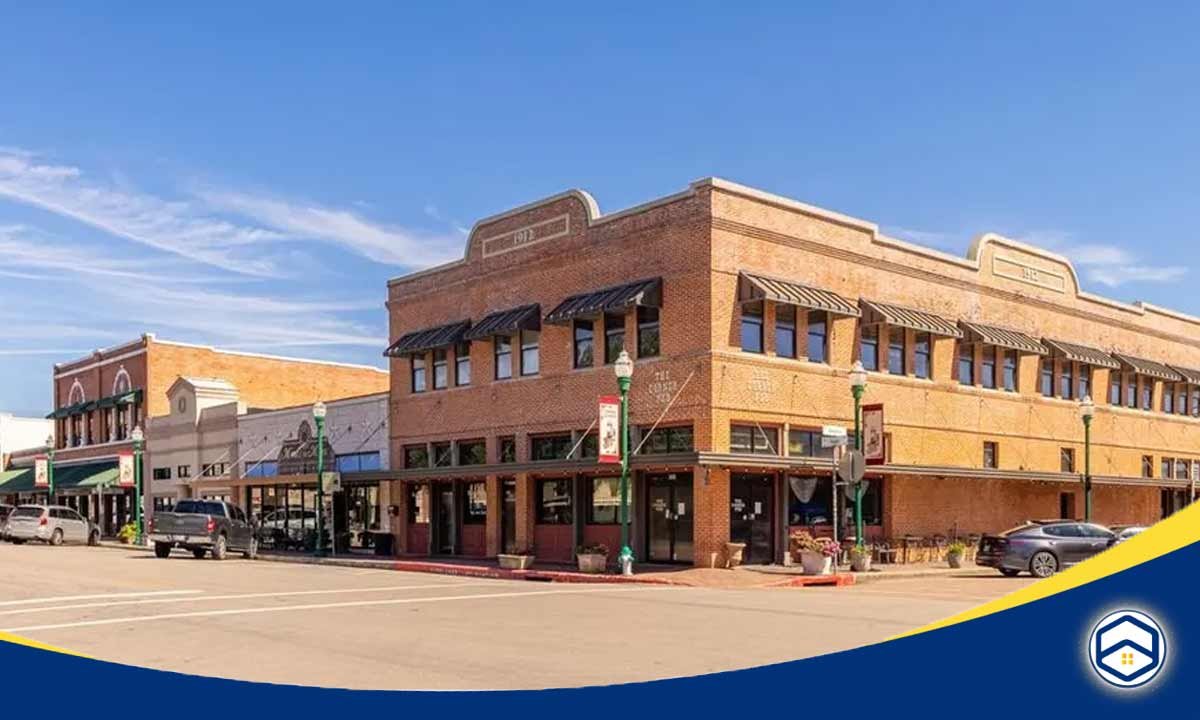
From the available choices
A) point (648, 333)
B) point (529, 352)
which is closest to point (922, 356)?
point (648, 333)

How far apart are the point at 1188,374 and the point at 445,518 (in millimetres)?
28613

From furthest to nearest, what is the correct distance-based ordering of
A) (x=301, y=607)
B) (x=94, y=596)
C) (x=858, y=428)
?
(x=858, y=428) < (x=94, y=596) < (x=301, y=607)

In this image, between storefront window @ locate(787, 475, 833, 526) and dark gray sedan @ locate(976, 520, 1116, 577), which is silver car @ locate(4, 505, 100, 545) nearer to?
storefront window @ locate(787, 475, 833, 526)

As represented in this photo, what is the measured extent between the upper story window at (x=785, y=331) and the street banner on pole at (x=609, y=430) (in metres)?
4.78

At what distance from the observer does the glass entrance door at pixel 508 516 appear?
1264 inches

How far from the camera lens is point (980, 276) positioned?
34.7 meters

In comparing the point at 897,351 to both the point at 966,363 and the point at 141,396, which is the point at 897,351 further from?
the point at 141,396

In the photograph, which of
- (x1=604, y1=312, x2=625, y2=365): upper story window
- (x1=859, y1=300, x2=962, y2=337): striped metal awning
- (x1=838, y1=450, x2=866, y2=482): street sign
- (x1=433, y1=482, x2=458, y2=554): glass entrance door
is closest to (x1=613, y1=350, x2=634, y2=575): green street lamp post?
(x1=604, y1=312, x2=625, y2=365): upper story window

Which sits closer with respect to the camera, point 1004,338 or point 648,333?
point 648,333

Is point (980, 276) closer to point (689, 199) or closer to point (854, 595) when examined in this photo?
point (689, 199)

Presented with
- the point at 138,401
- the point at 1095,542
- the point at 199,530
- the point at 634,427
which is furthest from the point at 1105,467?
the point at 138,401

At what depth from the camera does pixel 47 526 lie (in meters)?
45.2

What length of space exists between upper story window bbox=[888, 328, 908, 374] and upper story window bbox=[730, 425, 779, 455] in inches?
207

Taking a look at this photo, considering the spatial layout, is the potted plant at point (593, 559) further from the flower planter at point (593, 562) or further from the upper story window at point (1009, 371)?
the upper story window at point (1009, 371)
